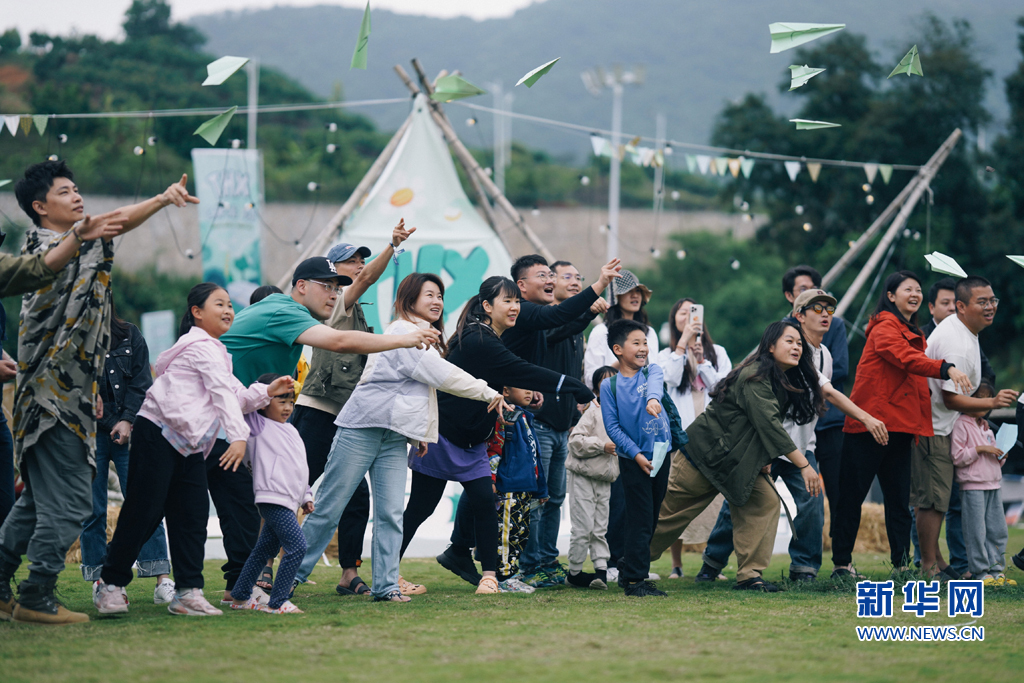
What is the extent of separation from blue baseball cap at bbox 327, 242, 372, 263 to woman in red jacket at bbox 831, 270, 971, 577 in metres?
3.14

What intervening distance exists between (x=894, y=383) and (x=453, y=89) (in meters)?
4.03

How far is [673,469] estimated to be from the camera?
6316 mm

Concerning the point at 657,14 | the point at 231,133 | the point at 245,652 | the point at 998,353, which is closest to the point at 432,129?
the point at 245,652

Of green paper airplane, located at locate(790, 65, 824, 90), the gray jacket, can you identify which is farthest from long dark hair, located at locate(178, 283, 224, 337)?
green paper airplane, located at locate(790, 65, 824, 90)

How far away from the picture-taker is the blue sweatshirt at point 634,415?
5.68 metres

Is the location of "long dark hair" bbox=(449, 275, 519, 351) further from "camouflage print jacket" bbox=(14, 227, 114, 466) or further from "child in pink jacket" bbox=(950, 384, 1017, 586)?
"child in pink jacket" bbox=(950, 384, 1017, 586)

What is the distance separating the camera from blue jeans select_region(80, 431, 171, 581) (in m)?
5.41

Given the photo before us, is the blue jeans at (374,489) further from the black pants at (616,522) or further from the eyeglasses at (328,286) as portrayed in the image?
the black pants at (616,522)

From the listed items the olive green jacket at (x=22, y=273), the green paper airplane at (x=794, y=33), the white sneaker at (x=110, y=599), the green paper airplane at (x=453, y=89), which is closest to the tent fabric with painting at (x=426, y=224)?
the green paper airplane at (x=453, y=89)

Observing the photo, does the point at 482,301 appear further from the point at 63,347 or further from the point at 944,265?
the point at 944,265

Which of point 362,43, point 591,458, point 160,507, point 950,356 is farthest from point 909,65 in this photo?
point 160,507

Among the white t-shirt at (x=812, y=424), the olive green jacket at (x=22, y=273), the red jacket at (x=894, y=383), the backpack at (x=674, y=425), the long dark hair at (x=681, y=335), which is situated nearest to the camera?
the olive green jacket at (x=22, y=273)

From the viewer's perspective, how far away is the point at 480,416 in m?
5.61

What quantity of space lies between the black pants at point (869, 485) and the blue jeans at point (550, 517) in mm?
1736
